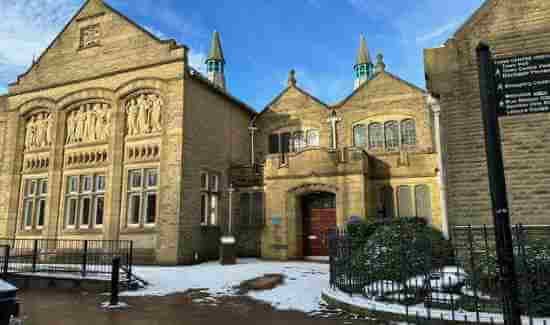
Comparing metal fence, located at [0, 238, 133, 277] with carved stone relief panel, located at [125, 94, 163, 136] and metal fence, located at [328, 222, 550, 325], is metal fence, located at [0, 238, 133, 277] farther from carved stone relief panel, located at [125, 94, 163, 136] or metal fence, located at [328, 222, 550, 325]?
metal fence, located at [328, 222, 550, 325]

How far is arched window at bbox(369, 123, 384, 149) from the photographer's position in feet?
72.7

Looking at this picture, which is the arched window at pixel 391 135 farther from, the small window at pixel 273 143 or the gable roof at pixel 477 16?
the gable roof at pixel 477 16

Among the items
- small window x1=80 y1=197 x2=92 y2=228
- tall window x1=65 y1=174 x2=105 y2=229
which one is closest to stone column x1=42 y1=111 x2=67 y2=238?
tall window x1=65 y1=174 x2=105 y2=229

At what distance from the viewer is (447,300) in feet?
22.3

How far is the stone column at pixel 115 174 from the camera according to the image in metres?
18.4

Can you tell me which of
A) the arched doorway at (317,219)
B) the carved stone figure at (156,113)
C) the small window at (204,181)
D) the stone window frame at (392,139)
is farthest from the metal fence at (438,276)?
the stone window frame at (392,139)

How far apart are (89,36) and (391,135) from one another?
1804 cm

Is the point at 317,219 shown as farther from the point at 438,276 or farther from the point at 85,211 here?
the point at 85,211

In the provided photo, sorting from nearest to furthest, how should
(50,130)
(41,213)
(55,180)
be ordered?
(55,180)
(41,213)
(50,130)

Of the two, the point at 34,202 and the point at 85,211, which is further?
the point at 34,202

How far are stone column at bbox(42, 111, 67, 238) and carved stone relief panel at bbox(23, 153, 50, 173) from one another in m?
0.75

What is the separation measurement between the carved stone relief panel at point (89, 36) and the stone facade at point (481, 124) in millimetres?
18087

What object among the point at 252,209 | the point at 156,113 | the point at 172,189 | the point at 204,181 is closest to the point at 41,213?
the point at 156,113

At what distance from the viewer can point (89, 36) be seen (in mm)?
21172
